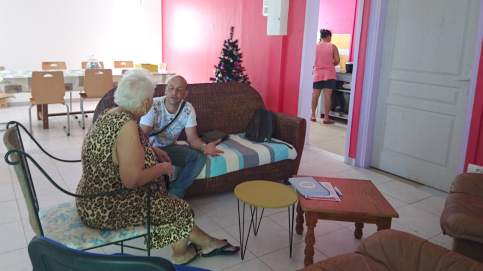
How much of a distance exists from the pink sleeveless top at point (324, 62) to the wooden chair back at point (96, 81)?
10.8 ft

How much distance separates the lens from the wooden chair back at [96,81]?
589 centimetres

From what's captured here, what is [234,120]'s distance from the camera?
4.21m

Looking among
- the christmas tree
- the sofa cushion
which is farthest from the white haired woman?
the christmas tree

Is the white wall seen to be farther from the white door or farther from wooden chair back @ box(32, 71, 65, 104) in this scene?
the white door

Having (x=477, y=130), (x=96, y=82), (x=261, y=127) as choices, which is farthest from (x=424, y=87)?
(x=96, y=82)

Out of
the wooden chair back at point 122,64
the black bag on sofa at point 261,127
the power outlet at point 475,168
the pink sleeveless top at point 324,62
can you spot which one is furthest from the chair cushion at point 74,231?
the wooden chair back at point 122,64

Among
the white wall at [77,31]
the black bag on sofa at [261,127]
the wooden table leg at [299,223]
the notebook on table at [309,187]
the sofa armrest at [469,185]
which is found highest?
the white wall at [77,31]

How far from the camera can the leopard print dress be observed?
205cm

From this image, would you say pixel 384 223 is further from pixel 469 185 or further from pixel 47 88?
pixel 47 88

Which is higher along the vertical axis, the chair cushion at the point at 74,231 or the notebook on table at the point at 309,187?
the notebook on table at the point at 309,187

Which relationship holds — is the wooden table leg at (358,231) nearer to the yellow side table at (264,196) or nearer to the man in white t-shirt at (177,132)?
the yellow side table at (264,196)

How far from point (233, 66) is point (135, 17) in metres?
4.01

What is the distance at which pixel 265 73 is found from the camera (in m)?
5.65

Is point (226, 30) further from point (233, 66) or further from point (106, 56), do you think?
point (106, 56)
